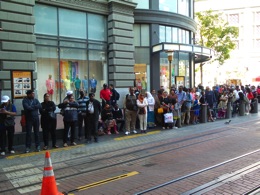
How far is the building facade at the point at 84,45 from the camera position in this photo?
14477 millimetres

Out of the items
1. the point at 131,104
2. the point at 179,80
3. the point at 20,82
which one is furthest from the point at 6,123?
the point at 179,80

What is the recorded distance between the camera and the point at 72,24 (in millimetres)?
17781

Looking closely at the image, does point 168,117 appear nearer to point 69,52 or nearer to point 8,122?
point 8,122

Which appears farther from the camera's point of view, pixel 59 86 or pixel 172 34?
pixel 172 34

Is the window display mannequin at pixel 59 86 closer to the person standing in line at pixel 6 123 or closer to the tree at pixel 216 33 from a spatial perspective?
the person standing in line at pixel 6 123

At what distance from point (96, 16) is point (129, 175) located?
14.1 m

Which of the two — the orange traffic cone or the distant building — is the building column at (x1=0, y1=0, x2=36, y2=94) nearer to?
the orange traffic cone

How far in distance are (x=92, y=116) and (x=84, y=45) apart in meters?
8.91

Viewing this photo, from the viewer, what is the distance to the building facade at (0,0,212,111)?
47.5 ft

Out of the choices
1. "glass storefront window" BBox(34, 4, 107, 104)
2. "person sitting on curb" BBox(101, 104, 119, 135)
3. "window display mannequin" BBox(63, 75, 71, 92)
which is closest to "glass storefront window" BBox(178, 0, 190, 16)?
"glass storefront window" BBox(34, 4, 107, 104)

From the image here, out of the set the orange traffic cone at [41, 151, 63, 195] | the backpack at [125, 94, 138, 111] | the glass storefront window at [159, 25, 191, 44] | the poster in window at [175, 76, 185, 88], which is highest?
the glass storefront window at [159, 25, 191, 44]

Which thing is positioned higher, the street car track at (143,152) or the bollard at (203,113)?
the bollard at (203,113)

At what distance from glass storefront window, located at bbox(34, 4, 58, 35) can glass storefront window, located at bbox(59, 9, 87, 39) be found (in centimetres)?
39

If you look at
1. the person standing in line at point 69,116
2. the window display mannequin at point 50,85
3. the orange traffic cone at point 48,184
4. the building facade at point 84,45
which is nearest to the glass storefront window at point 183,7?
the building facade at point 84,45
